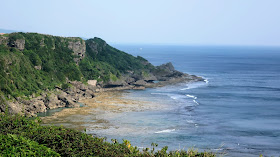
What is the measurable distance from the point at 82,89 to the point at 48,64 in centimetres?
1357

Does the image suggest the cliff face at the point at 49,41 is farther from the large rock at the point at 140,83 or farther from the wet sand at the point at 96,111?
the wet sand at the point at 96,111

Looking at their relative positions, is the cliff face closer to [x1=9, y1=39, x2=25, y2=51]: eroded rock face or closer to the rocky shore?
[x1=9, y1=39, x2=25, y2=51]: eroded rock face

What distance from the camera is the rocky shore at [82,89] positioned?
283ft

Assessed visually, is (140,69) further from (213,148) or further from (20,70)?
(213,148)

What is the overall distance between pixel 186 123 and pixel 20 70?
48627 millimetres

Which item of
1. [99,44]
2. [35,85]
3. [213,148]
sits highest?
[99,44]

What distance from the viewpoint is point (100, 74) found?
131 m

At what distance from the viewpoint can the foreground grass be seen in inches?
1249

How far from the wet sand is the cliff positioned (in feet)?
14.9

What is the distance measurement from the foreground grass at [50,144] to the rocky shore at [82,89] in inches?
417

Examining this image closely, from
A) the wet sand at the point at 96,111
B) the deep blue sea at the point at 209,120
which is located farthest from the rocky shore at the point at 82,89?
the deep blue sea at the point at 209,120

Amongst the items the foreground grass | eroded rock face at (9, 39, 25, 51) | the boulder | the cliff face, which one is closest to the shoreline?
the boulder

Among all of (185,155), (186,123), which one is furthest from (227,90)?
(185,155)

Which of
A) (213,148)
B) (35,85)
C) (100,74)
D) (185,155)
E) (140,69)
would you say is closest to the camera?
(185,155)
